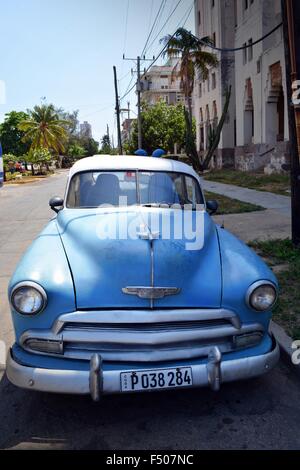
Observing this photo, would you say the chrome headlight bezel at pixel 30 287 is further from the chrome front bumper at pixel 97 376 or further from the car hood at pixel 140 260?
the chrome front bumper at pixel 97 376

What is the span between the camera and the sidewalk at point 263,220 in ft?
25.4

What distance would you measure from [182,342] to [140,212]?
4.53ft

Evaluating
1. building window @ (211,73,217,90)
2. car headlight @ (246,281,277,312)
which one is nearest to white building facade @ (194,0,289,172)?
building window @ (211,73,217,90)

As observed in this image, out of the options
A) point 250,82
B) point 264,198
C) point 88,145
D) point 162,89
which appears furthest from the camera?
point 88,145

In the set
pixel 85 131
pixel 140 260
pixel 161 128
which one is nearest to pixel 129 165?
pixel 140 260

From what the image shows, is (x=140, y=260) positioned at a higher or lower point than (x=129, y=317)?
higher

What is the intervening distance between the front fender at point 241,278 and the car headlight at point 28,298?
46.5 inches

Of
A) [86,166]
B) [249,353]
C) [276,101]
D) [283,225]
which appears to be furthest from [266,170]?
[249,353]

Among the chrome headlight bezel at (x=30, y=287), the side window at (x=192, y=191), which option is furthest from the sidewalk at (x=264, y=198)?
the chrome headlight bezel at (x=30, y=287)

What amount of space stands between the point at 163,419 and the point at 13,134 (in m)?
60.3

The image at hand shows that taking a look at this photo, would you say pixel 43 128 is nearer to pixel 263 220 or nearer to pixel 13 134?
pixel 13 134

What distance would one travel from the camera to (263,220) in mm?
9125
